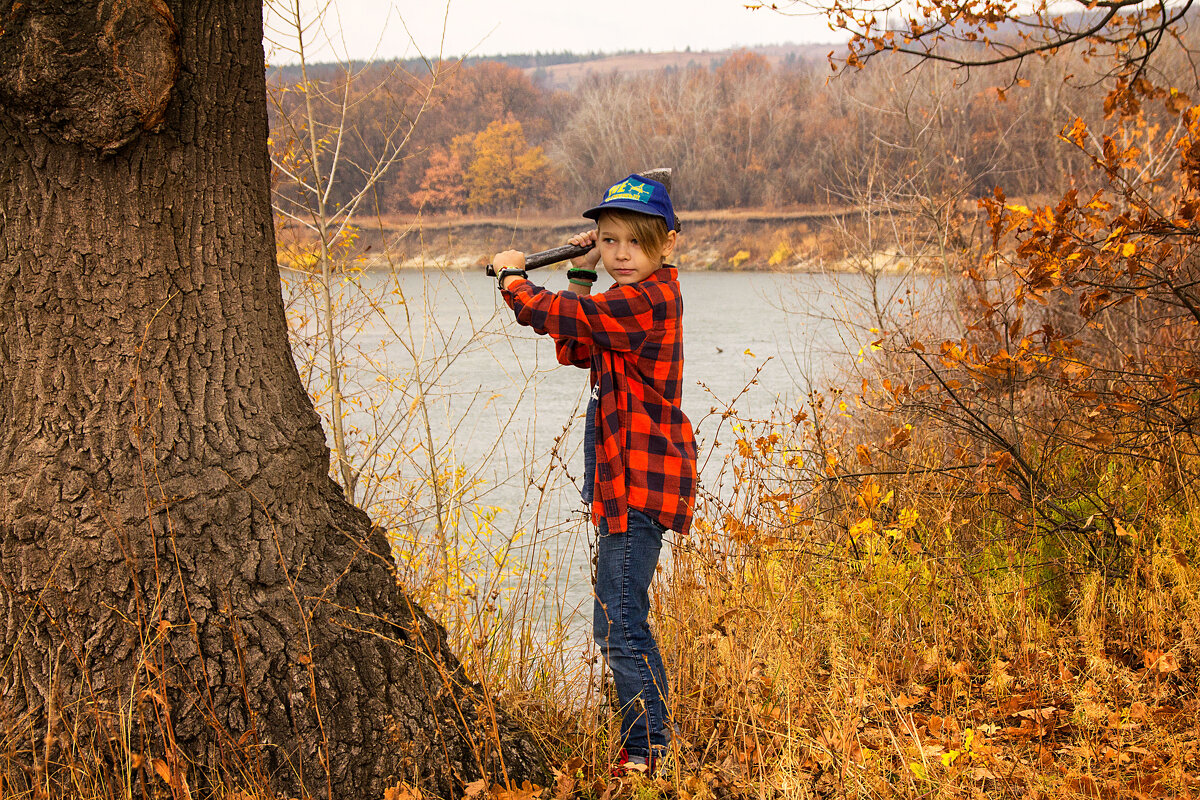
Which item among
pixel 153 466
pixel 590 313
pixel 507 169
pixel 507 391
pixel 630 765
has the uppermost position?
pixel 507 169

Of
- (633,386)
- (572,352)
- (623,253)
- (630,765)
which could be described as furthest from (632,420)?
(630,765)

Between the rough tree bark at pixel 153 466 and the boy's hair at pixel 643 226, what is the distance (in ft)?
2.90

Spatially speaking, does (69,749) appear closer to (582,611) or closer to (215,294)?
(215,294)

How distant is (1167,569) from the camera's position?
9.75ft

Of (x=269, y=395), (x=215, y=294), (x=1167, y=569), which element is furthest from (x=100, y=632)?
(x=1167, y=569)

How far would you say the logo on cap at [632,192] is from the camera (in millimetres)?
2189

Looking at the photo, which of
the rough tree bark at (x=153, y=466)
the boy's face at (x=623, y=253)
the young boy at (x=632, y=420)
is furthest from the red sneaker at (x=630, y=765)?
the boy's face at (x=623, y=253)

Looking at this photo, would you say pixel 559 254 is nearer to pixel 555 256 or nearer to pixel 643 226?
pixel 555 256

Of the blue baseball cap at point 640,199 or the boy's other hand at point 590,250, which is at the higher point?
the blue baseball cap at point 640,199

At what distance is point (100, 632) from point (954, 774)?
191cm

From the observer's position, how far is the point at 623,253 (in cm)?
222

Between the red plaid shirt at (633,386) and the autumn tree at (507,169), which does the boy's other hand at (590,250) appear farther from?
the autumn tree at (507,169)

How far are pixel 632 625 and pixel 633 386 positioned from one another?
59 centimetres

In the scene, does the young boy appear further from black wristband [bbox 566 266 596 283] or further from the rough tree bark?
the rough tree bark
